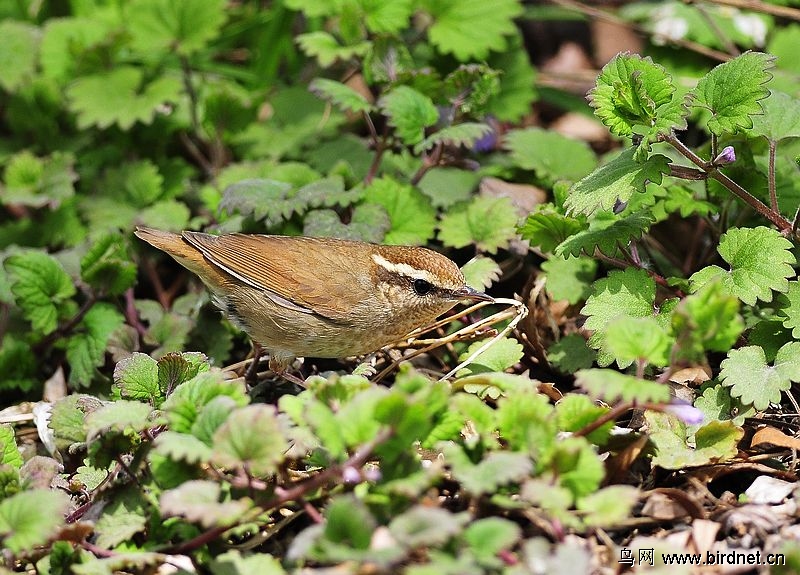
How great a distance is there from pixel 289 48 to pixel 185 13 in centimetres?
77

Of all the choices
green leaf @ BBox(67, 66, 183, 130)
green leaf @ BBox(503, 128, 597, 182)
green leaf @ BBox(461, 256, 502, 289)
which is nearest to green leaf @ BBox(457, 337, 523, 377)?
green leaf @ BBox(461, 256, 502, 289)

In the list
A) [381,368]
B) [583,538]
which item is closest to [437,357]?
[381,368]

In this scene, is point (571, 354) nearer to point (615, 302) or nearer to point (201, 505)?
point (615, 302)

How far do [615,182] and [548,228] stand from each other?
0.49 metres

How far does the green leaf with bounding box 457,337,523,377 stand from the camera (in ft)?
14.1

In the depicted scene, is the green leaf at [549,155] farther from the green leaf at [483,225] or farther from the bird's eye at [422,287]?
the bird's eye at [422,287]

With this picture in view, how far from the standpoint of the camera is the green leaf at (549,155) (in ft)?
18.0

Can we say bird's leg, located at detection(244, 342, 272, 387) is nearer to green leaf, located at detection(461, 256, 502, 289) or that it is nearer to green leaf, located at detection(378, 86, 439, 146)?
green leaf, located at detection(461, 256, 502, 289)

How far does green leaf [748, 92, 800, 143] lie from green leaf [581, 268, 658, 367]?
811mm

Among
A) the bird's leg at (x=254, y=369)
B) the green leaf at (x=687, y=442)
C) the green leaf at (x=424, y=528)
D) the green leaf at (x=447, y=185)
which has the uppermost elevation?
the green leaf at (x=424, y=528)

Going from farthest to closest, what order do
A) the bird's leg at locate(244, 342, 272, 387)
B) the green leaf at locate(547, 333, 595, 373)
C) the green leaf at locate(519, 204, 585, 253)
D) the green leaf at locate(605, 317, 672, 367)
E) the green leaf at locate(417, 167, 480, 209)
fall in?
1. the green leaf at locate(417, 167, 480, 209)
2. the bird's leg at locate(244, 342, 272, 387)
3. the green leaf at locate(547, 333, 595, 373)
4. the green leaf at locate(519, 204, 585, 253)
5. the green leaf at locate(605, 317, 672, 367)

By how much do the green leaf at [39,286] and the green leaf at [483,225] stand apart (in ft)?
6.64

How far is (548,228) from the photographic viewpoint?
435 centimetres

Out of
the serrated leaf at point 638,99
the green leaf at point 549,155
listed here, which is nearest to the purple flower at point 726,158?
the serrated leaf at point 638,99
